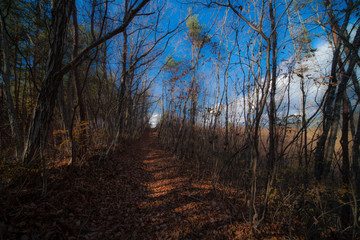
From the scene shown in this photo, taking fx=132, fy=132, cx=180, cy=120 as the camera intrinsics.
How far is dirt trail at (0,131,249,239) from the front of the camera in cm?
188

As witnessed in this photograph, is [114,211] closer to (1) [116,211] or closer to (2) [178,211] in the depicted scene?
(1) [116,211]

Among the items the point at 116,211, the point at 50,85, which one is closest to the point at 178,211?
the point at 116,211

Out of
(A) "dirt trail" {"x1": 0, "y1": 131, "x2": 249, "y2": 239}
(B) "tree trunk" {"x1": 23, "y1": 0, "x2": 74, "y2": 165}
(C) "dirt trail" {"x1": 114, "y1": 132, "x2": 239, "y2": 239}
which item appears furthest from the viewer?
(C) "dirt trail" {"x1": 114, "y1": 132, "x2": 239, "y2": 239}

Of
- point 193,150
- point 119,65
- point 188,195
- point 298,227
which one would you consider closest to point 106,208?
point 188,195

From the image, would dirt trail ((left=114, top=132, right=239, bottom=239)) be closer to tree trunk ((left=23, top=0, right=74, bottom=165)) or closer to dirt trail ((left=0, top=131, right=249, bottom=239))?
dirt trail ((left=0, top=131, right=249, bottom=239))

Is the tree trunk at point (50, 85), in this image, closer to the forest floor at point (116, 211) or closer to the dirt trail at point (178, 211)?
the forest floor at point (116, 211)

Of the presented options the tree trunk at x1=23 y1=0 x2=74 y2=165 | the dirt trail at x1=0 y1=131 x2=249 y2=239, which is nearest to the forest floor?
the dirt trail at x1=0 y1=131 x2=249 y2=239

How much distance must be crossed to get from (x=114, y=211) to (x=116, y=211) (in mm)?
43

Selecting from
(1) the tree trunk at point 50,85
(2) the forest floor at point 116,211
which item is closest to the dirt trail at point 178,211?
(2) the forest floor at point 116,211

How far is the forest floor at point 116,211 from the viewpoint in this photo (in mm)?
1880

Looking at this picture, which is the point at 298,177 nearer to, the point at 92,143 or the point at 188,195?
the point at 188,195

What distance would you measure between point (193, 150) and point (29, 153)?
676 cm

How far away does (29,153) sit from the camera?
7.89ft

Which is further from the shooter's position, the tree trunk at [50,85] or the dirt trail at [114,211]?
the tree trunk at [50,85]
